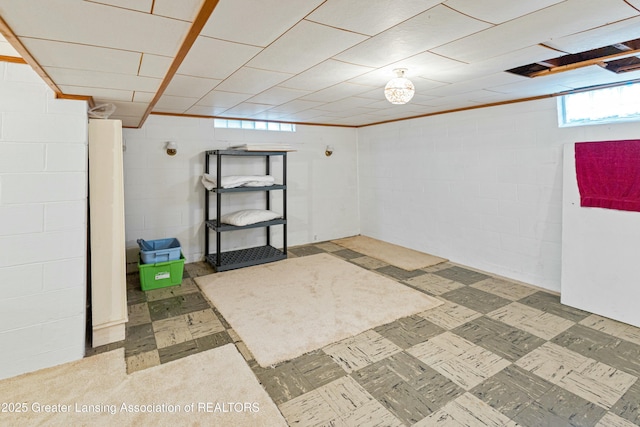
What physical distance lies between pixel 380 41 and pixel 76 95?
78.0 inches

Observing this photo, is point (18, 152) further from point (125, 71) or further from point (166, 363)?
point (166, 363)

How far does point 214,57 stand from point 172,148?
8.11 feet

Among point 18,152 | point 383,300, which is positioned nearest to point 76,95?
point 18,152

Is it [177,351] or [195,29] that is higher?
[195,29]

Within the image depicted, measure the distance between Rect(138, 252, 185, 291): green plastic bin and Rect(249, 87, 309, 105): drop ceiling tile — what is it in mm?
1940

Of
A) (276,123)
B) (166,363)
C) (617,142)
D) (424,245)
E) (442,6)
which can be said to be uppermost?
(276,123)

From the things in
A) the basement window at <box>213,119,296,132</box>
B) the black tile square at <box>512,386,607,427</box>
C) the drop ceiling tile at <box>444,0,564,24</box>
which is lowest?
the black tile square at <box>512,386,607,427</box>

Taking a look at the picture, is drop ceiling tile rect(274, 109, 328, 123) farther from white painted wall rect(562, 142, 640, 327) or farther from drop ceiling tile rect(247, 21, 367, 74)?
white painted wall rect(562, 142, 640, 327)

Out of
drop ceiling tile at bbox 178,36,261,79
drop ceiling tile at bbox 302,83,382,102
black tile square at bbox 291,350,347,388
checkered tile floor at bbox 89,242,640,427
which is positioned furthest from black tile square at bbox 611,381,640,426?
drop ceiling tile at bbox 178,36,261,79

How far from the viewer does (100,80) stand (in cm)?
195

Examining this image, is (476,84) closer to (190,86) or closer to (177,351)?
(190,86)

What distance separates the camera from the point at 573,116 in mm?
3203

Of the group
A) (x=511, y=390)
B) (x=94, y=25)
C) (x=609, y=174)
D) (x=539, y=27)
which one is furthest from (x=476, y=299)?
(x=94, y=25)

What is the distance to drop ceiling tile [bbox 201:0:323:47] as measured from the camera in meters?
1.39
